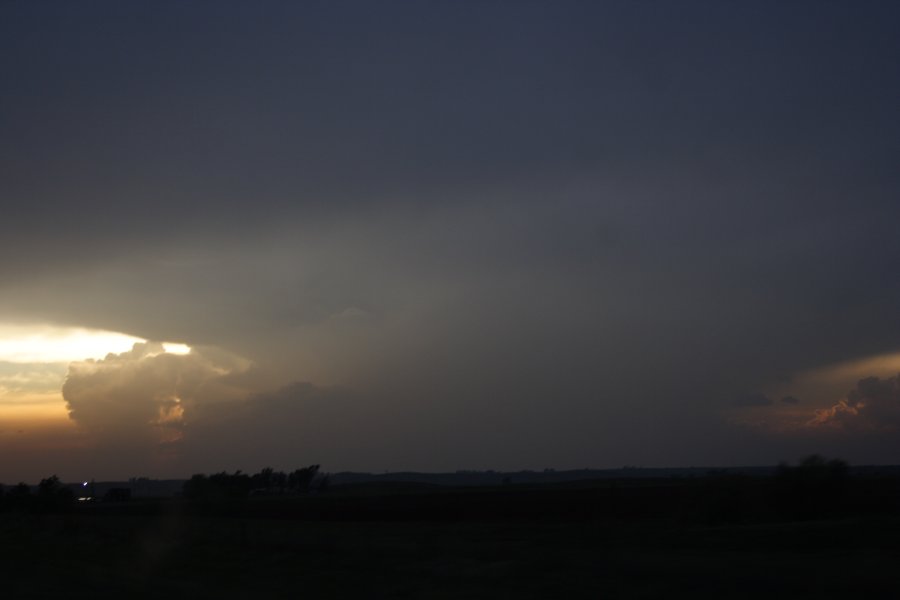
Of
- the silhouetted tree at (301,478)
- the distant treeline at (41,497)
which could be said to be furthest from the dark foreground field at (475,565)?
the silhouetted tree at (301,478)

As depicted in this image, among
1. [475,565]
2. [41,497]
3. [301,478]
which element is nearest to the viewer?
[475,565]

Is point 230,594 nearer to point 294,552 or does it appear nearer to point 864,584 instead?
point 294,552

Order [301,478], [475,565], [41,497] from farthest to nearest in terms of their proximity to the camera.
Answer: [301,478] → [41,497] → [475,565]

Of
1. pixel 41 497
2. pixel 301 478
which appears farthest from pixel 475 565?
pixel 301 478

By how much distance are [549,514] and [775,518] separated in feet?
79.3

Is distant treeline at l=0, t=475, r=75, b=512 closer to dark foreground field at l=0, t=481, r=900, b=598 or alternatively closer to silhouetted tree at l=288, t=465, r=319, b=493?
dark foreground field at l=0, t=481, r=900, b=598

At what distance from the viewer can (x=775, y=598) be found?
47.8ft

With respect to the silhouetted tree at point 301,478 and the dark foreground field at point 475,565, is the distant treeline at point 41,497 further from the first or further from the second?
the silhouetted tree at point 301,478

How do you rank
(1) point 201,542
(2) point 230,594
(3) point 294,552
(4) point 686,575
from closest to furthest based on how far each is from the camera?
(4) point 686,575 → (2) point 230,594 → (3) point 294,552 → (1) point 201,542

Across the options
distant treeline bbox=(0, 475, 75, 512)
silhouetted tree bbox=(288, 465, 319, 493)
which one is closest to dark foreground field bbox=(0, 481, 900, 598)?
distant treeline bbox=(0, 475, 75, 512)

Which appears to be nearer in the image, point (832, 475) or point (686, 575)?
point (686, 575)

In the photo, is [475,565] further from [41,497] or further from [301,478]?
[301,478]

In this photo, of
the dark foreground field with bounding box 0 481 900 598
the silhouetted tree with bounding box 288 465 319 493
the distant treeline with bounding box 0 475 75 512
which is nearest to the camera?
the dark foreground field with bounding box 0 481 900 598

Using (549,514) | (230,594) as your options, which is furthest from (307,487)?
(230,594)
